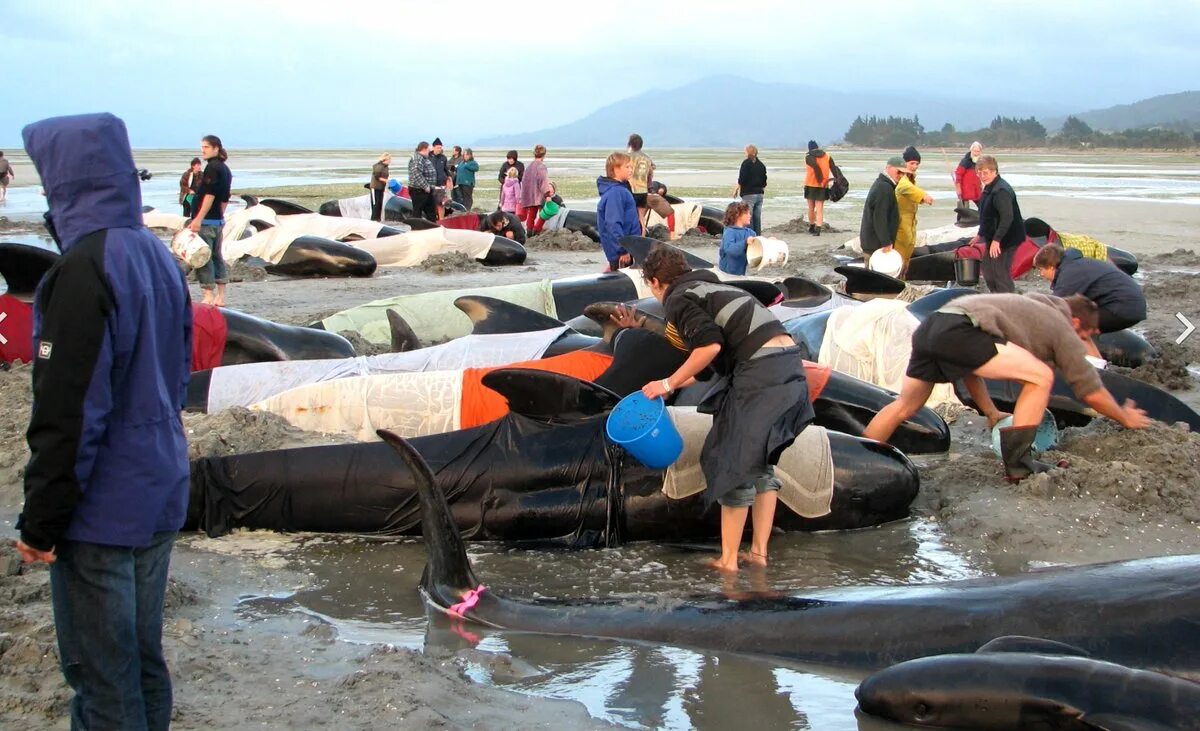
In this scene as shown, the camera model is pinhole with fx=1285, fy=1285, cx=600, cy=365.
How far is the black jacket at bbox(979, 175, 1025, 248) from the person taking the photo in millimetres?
13250

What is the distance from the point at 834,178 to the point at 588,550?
17571 mm

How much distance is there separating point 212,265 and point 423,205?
427 inches

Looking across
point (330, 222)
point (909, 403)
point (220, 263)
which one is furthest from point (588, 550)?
point (330, 222)

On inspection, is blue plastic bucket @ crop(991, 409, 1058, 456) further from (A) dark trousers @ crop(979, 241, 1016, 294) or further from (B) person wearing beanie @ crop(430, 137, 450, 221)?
(B) person wearing beanie @ crop(430, 137, 450, 221)

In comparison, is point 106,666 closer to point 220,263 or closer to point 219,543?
point 219,543

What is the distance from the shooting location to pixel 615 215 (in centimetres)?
1327

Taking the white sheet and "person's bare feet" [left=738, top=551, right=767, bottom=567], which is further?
the white sheet

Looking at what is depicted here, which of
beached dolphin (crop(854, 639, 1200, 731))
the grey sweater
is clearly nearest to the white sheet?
the grey sweater

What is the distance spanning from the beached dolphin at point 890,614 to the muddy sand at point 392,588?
666 millimetres

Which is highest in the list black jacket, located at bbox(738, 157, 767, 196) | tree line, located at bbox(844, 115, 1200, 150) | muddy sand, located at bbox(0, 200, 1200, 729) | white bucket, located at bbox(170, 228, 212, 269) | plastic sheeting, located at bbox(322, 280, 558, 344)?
tree line, located at bbox(844, 115, 1200, 150)

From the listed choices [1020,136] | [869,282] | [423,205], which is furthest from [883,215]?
[1020,136]

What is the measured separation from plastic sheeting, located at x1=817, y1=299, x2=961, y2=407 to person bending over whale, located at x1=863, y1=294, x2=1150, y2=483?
5.98 ft

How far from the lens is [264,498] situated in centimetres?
711

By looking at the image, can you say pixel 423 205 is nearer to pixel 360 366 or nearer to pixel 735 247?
pixel 735 247
